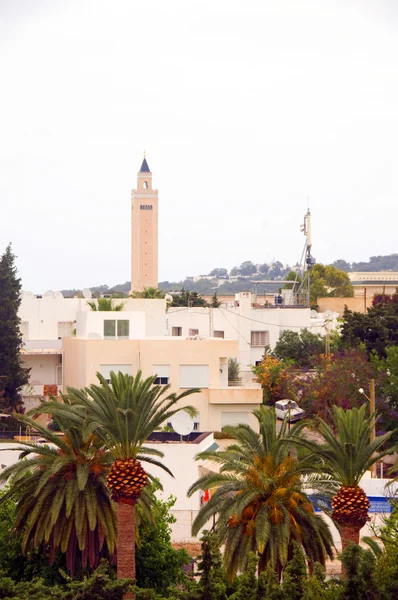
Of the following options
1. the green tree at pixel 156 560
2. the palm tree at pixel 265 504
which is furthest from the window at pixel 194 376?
the palm tree at pixel 265 504

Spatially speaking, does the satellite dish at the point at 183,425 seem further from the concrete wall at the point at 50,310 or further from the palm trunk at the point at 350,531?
the concrete wall at the point at 50,310

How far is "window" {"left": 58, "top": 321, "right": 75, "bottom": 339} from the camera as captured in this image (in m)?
50.2

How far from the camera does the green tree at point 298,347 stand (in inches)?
2144

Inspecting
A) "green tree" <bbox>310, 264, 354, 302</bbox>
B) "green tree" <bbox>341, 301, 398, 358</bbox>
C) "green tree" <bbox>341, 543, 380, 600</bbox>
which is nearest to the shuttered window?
"green tree" <bbox>341, 301, 398, 358</bbox>

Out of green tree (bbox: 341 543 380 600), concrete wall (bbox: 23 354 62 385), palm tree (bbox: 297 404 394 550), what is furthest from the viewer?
concrete wall (bbox: 23 354 62 385)

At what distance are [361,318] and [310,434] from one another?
32.5ft

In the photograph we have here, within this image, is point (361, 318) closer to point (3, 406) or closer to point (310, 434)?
point (310, 434)

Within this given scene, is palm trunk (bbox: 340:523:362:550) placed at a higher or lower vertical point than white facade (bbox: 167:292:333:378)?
lower

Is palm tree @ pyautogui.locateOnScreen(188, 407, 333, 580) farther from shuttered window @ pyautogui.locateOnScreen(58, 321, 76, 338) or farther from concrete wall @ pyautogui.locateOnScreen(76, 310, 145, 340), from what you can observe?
shuttered window @ pyautogui.locateOnScreen(58, 321, 76, 338)

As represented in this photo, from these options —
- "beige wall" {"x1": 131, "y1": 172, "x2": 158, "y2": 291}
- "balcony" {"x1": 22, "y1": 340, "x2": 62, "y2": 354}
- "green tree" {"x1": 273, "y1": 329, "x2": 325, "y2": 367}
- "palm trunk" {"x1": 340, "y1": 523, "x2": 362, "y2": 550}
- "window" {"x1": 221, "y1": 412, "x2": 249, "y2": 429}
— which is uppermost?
"beige wall" {"x1": 131, "y1": 172, "x2": 158, "y2": 291}

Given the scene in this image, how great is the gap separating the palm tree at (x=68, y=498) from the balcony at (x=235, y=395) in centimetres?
1448

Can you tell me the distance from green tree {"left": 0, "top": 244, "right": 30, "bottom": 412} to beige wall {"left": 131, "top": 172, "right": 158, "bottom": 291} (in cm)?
10866

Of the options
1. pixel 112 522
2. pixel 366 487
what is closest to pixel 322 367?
pixel 366 487

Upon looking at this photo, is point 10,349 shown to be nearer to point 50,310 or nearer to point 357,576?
point 50,310
